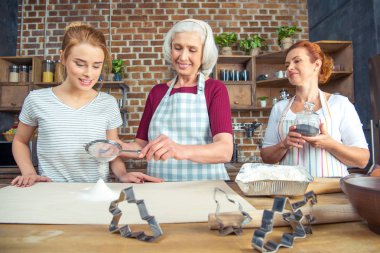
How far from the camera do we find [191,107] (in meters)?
1.38

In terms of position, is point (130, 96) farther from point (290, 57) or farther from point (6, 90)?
point (290, 57)

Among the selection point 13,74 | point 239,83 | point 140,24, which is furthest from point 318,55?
point 13,74

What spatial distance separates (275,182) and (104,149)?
60 centimetres

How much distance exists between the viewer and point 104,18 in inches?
143

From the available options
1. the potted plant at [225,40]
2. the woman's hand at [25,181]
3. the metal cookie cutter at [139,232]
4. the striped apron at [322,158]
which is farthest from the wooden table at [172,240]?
the potted plant at [225,40]

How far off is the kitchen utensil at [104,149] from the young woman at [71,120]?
6.2 inches

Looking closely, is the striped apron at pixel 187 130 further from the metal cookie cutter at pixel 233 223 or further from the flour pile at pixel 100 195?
the metal cookie cutter at pixel 233 223

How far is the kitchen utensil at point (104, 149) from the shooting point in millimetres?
1087

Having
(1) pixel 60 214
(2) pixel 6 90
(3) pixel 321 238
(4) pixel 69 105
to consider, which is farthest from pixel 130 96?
(3) pixel 321 238

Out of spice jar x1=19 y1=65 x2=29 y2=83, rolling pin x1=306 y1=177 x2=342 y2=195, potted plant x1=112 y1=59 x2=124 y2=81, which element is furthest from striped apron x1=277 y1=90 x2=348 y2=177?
spice jar x1=19 y1=65 x2=29 y2=83

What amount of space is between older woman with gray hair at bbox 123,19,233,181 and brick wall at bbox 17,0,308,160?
2.18m

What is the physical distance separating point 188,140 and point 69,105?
551mm

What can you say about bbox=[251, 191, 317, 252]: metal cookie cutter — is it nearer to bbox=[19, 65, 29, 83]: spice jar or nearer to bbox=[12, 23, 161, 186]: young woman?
bbox=[12, 23, 161, 186]: young woman

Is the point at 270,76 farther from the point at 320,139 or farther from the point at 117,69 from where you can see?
the point at 320,139
